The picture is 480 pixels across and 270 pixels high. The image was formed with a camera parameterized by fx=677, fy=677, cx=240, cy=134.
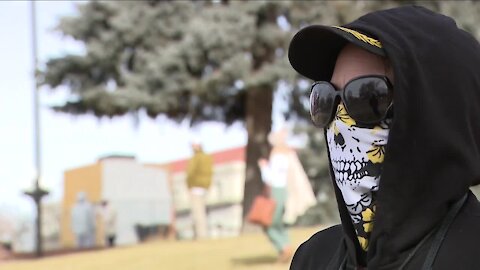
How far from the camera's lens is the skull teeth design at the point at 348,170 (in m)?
1.51

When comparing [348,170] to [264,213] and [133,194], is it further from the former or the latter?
[133,194]

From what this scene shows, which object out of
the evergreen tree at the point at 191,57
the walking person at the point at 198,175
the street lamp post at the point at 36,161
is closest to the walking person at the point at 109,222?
the street lamp post at the point at 36,161

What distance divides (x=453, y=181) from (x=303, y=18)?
42.5ft

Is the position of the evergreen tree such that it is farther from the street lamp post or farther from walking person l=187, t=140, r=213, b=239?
walking person l=187, t=140, r=213, b=239

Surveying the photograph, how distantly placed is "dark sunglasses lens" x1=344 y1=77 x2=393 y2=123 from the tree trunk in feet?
44.3

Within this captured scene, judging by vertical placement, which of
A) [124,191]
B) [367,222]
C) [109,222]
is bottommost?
[109,222]

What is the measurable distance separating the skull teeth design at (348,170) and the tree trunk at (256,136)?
528 inches

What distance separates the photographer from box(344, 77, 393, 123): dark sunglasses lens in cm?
145

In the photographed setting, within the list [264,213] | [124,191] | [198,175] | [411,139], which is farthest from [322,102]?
[124,191]

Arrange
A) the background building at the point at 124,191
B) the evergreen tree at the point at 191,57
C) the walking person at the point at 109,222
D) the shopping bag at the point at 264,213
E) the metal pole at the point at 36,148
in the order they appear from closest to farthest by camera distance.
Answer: the shopping bag at the point at 264,213 < the evergreen tree at the point at 191,57 < the metal pole at the point at 36,148 < the walking person at the point at 109,222 < the background building at the point at 124,191

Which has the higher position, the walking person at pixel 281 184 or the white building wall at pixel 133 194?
the walking person at pixel 281 184

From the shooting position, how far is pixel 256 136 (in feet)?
49.7

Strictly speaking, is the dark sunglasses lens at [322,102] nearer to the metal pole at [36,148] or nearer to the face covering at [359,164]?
the face covering at [359,164]

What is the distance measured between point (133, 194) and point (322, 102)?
19.4 metres
